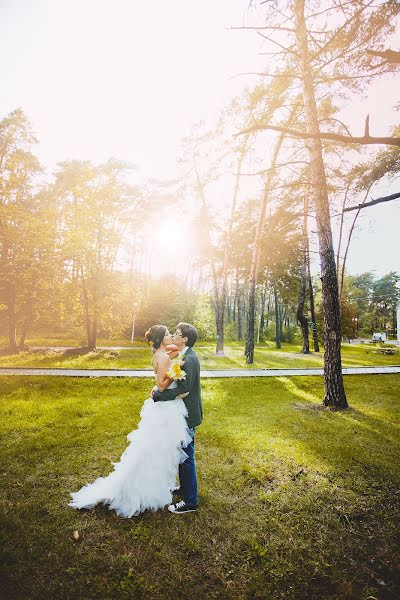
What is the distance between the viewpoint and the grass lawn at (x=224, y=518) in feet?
8.93

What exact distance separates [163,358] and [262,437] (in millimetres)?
3563

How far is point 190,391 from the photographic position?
384cm

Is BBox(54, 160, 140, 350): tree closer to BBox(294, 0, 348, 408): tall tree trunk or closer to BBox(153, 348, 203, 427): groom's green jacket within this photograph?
BBox(294, 0, 348, 408): tall tree trunk

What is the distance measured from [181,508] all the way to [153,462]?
76 cm

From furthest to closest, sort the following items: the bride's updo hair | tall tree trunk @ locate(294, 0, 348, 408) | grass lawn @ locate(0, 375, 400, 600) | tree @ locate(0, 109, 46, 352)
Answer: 1. tree @ locate(0, 109, 46, 352)
2. tall tree trunk @ locate(294, 0, 348, 408)
3. the bride's updo hair
4. grass lawn @ locate(0, 375, 400, 600)

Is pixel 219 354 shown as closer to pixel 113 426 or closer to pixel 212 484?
pixel 113 426

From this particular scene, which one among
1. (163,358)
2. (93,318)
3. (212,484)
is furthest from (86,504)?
(93,318)

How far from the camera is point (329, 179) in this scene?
1176cm

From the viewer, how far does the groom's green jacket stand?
12.1 ft

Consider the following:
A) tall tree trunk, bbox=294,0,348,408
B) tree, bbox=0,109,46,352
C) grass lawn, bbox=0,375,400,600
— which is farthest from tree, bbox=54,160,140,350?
tall tree trunk, bbox=294,0,348,408

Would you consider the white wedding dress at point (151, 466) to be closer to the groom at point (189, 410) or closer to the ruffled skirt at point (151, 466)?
the ruffled skirt at point (151, 466)

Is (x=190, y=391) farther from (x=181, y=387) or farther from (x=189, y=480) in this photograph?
(x=189, y=480)

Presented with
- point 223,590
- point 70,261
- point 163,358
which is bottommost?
point 223,590

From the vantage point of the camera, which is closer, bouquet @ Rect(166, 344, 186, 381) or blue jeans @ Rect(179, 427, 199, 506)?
bouquet @ Rect(166, 344, 186, 381)
